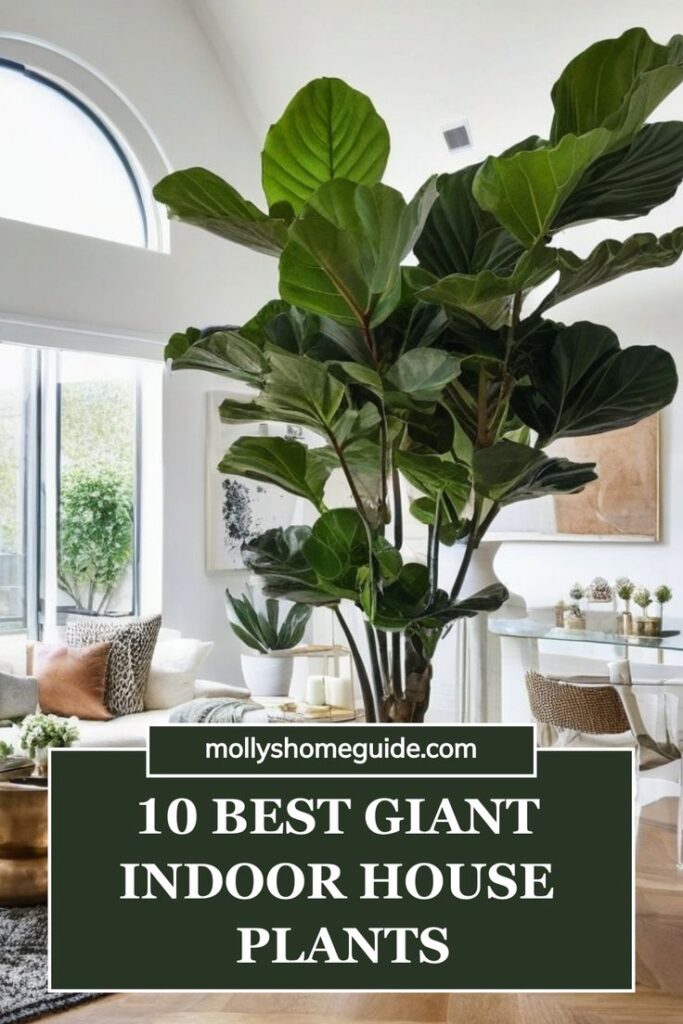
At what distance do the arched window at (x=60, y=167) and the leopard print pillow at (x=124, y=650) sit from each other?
8.02ft

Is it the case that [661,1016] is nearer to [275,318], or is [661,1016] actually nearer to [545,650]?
[275,318]

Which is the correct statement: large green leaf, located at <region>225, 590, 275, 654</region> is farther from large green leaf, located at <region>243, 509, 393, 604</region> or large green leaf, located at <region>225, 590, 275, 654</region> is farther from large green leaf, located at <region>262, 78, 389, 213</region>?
large green leaf, located at <region>262, 78, 389, 213</region>

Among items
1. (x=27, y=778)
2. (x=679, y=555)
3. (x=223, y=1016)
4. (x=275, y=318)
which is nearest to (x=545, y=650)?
(x=679, y=555)

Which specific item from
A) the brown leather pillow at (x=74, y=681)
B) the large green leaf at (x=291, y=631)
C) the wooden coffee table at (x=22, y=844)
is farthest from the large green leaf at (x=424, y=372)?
the large green leaf at (x=291, y=631)

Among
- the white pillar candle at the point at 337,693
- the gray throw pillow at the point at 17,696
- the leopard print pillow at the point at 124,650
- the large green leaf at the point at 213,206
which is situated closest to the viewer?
the large green leaf at the point at 213,206

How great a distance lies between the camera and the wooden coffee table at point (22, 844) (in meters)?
4.20

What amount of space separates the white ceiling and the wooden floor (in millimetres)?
4530

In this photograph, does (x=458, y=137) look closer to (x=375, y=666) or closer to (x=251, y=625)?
(x=251, y=625)

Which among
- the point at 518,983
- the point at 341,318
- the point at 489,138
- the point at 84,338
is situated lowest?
the point at 518,983

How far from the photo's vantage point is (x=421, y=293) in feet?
4.41

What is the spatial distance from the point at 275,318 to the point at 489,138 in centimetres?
569

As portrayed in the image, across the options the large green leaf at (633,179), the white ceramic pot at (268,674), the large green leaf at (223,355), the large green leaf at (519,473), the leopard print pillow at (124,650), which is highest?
the large green leaf at (633,179)

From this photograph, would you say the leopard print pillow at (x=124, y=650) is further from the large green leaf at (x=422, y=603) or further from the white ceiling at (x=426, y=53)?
the large green leaf at (x=422, y=603)

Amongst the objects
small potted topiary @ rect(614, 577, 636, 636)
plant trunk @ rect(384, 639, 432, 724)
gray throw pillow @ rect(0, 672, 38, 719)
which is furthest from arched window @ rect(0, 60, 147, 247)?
plant trunk @ rect(384, 639, 432, 724)
